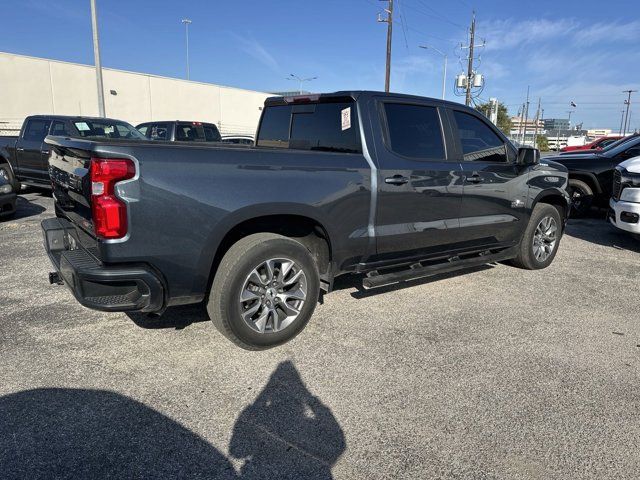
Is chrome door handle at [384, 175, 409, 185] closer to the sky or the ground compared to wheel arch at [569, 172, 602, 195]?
closer to the sky

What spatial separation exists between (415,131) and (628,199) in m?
4.13

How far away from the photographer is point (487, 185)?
477 centimetres

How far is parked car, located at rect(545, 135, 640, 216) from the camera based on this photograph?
880cm

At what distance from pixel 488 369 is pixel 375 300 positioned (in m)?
1.44

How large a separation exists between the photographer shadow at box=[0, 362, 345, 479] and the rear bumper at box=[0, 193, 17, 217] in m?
6.01

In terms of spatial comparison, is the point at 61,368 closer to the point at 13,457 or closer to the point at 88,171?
the point at 13,457

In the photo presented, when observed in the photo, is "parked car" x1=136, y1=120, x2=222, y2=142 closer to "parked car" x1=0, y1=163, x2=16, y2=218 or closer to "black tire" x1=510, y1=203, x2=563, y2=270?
"parked car" x1=0, y1=163, x2=16, y2=218

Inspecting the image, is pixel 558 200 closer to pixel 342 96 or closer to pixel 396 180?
pixel 396 180

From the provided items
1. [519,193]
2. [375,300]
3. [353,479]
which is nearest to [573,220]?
[519,193]

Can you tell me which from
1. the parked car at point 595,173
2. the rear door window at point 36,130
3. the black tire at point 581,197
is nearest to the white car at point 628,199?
the parked car at point 595,173

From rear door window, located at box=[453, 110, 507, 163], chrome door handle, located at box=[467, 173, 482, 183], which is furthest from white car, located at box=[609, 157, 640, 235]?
chrome door handle, located at box=[467, 173, 482, 183]

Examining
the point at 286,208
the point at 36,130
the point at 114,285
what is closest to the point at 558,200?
the point at 286,208

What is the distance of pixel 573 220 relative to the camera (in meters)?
9.53

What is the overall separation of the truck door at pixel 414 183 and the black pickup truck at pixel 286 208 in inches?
0.5
